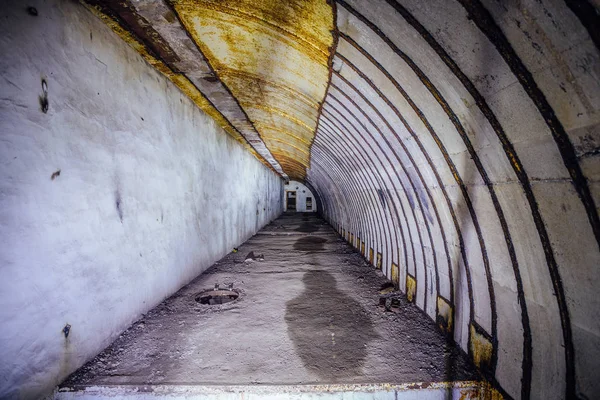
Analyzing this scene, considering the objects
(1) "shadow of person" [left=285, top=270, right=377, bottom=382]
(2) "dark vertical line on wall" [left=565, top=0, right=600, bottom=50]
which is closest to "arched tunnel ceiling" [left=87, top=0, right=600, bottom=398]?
(2) "dark vertical line on wall" [left=565, top=0, right=600, bottom=50]

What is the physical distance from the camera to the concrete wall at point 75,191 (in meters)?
2.44

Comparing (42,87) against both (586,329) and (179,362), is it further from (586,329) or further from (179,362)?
(586,329)

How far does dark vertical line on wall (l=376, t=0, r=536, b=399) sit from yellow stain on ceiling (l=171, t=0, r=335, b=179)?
948 mm

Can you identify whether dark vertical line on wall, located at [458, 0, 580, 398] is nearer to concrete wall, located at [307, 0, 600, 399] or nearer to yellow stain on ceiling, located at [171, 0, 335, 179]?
concrete wall, located at [307, 0, 600, 399]

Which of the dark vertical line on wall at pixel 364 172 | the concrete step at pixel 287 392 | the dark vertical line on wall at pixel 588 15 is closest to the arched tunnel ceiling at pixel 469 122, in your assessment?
the dark vertical line on wall at pixel 588 15

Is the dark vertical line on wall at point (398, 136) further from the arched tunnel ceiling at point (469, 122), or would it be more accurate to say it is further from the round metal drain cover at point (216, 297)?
the round metal drain cover at point (216, 297)

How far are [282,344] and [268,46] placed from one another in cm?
394

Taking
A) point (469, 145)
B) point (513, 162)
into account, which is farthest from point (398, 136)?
point (513, 162)

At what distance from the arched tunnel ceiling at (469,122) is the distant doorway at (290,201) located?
23.3 metres

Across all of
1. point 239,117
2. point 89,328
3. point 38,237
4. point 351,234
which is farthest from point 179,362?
point 351,234

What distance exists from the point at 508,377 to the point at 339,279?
3.89 meters

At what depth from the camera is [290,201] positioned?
2869cm

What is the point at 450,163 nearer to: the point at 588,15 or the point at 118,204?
the point at 588,15

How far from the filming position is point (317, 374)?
3014 mm
